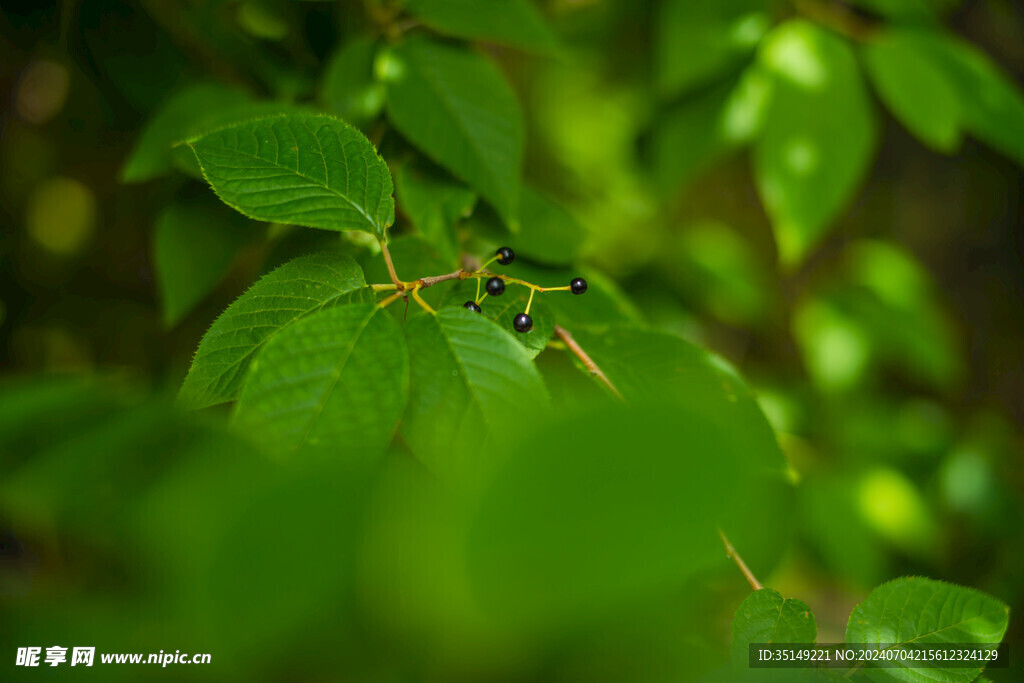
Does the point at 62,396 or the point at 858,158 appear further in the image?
the point at 858,158

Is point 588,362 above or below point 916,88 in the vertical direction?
below

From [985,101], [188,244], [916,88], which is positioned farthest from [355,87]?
[985,101]

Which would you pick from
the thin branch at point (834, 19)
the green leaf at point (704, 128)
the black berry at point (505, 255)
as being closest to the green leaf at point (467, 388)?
the black berry at point (505, 255)

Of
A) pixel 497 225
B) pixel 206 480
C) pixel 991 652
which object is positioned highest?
pixel 497 225

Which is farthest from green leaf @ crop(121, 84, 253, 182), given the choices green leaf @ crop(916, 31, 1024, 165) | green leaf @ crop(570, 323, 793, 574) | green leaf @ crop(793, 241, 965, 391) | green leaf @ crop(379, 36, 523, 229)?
green leaf @ crop(793, 241, 965, 391)

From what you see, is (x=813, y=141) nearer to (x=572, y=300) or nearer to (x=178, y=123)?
(x=572, y=300)

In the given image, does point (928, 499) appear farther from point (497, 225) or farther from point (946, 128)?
point (497, 225)

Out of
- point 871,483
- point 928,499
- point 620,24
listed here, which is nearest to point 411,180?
point 620,24

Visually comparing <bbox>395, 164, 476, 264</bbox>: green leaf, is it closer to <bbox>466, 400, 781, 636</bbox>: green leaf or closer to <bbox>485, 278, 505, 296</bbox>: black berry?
<bbox>485, 278, 505, 296</bbox>: black berry
